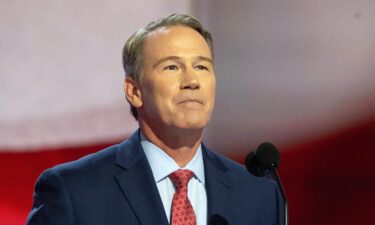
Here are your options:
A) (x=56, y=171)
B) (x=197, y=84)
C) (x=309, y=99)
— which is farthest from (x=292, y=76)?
(x=56, y=171)

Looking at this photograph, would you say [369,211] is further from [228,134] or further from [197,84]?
[197,84]

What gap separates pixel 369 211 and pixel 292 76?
0.49 metres

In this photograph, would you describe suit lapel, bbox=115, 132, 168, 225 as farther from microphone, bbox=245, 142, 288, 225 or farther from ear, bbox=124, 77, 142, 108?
microphone, bbox=245, 142, 288, 225

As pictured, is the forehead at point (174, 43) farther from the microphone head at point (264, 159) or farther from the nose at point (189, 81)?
the microphone head at point (264, 159)

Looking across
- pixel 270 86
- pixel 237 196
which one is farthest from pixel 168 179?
pixel 270 86

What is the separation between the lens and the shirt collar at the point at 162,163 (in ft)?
5.24

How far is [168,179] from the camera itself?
5.24 feet

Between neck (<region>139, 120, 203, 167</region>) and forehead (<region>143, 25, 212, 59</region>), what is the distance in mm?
169

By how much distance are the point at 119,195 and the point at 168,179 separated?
125 millimetres

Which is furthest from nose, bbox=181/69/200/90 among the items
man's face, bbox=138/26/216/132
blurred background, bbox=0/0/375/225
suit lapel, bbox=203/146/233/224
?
blurred background, bbox=0/0/375/225

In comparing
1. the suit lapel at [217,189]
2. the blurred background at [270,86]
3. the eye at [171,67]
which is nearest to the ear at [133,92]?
the eye at [171,67]

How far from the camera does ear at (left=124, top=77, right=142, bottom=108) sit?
5.39ft

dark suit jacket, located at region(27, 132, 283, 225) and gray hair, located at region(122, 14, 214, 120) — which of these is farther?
gray hair, located at region(122, 14, 214, 120)

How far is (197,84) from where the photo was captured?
154 centimetres
